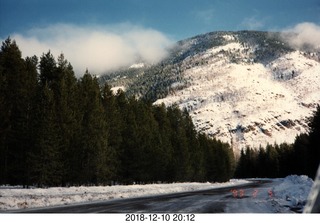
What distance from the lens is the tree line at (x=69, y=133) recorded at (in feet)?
100

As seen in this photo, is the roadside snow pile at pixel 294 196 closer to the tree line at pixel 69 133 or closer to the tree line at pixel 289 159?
the tree line at pixel 69 133

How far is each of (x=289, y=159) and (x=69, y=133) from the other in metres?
73.3

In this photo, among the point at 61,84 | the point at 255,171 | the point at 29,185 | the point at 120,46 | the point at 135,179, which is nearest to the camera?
the point at 120,46

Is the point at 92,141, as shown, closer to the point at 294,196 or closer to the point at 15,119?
the point at 15,119

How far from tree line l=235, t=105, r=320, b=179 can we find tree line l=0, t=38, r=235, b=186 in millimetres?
18715

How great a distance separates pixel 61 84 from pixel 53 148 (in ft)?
22.3

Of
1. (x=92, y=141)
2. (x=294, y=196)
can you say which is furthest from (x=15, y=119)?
(x=294, y=196)

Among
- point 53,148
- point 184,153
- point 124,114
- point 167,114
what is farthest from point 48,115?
point 167,114

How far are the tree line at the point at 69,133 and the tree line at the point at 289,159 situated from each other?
18715 millimetres

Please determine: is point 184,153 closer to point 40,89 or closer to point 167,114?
point 167,114

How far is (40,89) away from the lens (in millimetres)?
32969

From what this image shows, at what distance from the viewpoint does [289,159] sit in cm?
9600

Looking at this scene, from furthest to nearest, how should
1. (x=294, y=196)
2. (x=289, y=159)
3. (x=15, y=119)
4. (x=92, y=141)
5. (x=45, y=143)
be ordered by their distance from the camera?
1. (x=289, y=159)
2. (x=92, y=141)
3. (x=15, y=119)
4. (x=45, y=143)
5. (x=294, y=196)

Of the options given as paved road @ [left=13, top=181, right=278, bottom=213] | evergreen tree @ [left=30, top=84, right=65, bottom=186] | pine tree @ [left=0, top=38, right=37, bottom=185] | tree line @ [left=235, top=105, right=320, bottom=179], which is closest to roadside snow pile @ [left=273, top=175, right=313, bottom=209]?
paved road @ [left=13, top=181, right=278, bottom=213]
